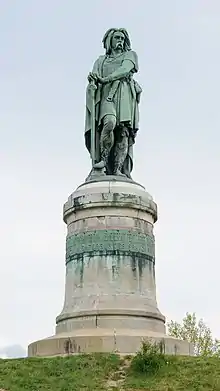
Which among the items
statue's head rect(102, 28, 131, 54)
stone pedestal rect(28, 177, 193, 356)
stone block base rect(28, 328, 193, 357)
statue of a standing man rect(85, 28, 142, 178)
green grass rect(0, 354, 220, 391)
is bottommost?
green grass rect(0, 354, 220, 391)

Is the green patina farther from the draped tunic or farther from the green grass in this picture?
the green grass

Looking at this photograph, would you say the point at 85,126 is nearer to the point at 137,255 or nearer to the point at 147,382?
the point at 137,255

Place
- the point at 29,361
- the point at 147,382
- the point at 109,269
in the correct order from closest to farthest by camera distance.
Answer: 1. the point at 147,382
2. the point at 29,361
3. the point at 109,269

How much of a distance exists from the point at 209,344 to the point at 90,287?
12566 mm

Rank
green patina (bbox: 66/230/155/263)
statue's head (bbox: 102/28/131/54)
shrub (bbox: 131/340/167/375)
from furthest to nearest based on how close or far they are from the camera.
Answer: statue's head (bbox: 102/28/131/54), green patina (bbox: 66/230/155/263), shrub (bbox: 131/340/167/375)

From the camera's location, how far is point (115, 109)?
18453 millimetres

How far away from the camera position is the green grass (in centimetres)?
1282

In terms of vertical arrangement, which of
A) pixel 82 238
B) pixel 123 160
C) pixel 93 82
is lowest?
pixel 82 238

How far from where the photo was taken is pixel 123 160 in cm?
1861

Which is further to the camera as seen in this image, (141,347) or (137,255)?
(137,255)

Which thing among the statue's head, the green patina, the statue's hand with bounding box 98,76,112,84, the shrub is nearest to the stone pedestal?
the green patina

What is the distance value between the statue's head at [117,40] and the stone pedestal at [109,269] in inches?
148

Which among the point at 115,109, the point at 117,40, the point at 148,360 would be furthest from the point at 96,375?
the point at 117,40

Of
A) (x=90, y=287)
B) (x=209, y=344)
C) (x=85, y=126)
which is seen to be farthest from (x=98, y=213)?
(x=209, y=344)
